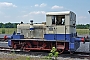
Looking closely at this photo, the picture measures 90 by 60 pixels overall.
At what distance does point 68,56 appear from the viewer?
14102 millimetres

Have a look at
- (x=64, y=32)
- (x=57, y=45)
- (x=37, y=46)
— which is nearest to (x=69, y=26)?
(x=64, y=32)

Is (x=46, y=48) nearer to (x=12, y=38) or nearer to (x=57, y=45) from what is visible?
(x=57, y=45)

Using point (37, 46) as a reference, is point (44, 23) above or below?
above

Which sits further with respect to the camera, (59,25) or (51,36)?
(51,36)

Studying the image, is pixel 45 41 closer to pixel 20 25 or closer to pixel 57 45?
pixel 57 45

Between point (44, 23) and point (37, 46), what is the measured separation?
2.05 m

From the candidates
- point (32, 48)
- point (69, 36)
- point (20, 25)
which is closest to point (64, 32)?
point (69, 36)

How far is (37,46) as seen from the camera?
48.9 ft

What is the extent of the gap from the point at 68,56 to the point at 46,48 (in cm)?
178

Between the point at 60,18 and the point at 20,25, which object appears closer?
the point at 60,18

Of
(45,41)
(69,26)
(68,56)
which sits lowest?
(68,56)

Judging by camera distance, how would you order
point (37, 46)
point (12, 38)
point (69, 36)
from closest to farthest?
point (69, 36)
point (37, 46)
point (12, 38)

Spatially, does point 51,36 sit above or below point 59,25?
below

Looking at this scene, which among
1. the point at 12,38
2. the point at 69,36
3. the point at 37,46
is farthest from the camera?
the point at 12,38
